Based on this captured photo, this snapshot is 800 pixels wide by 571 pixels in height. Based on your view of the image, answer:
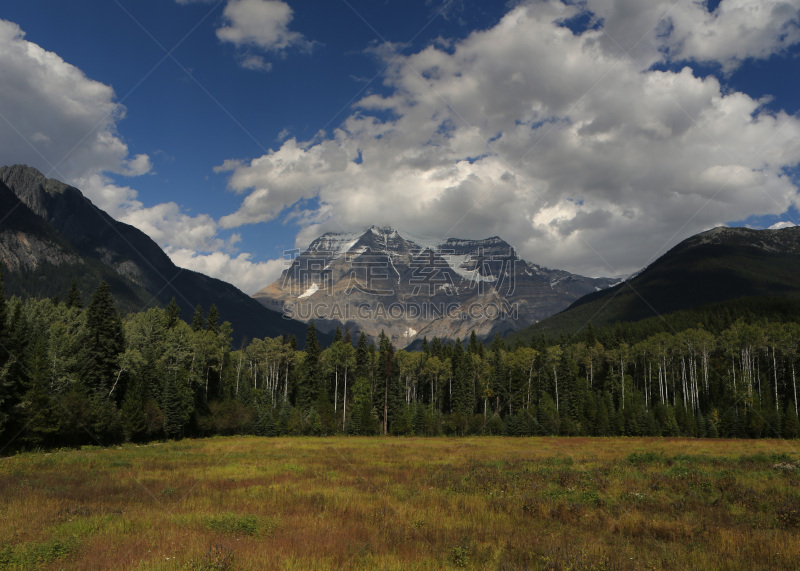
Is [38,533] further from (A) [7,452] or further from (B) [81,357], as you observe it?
(B) [81,357]

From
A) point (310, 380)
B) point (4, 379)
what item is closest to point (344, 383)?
point (310, 380)

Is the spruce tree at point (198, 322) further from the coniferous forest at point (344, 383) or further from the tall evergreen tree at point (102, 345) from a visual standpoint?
the tall evergreen tree at point (102, 345)

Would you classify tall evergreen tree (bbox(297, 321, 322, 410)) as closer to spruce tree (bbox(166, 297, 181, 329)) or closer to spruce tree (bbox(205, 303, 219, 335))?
spruce tree (bbox(205, 303, 219, 335))

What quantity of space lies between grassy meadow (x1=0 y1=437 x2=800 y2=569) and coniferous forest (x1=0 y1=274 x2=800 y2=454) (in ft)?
55.2

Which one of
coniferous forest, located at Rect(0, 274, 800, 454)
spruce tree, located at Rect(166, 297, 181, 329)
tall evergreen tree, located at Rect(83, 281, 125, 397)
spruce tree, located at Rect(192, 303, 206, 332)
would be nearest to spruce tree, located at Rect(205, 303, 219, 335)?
coniferous forest, located at Rect(0, 274, 800, 454)

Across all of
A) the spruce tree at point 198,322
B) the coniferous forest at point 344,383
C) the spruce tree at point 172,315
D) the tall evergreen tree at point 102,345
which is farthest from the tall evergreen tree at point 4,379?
the spruce tree at point 198,322

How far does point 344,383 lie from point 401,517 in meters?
77.1

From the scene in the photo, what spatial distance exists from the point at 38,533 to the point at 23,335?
3751 cm

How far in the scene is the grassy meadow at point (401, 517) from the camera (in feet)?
37.2

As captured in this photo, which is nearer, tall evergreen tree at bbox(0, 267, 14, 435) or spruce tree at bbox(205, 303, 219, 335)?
tall evergreen tree at bbox(0, 267, 14, 435)

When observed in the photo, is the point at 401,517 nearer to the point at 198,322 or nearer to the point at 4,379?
the point at 4,379

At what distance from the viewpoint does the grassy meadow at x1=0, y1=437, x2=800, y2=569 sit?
11352 millimetres

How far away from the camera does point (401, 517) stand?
1616 centimetres

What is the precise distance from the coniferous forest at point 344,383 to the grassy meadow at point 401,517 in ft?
55.2
